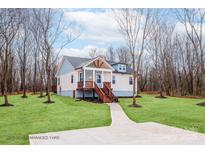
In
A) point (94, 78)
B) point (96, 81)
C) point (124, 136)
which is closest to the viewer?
point (124, 136)

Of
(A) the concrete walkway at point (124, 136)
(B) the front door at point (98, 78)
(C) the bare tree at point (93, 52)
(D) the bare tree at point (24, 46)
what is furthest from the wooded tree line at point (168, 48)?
(B) the front door at point (98, 78)

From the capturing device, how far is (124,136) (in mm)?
4699

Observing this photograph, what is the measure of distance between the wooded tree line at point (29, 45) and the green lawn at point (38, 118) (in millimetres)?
298

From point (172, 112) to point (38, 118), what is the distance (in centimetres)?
284

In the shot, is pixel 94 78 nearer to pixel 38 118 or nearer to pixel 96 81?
pixel 96 81

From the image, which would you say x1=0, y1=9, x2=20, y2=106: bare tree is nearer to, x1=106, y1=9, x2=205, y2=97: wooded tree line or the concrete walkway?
the concrete walkway

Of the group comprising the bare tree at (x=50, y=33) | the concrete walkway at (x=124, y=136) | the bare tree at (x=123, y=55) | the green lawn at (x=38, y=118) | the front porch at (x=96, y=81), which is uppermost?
the bare tree at (x=50, y=33)

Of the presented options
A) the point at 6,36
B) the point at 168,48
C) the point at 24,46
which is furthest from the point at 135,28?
the point at 6,36

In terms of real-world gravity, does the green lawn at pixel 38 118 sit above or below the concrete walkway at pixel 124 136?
above

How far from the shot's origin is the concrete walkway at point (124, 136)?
451 cm

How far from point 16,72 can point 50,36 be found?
135cm

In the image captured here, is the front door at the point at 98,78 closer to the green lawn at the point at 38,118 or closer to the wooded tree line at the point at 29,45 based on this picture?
the wooded tree line at the point at 29,45
